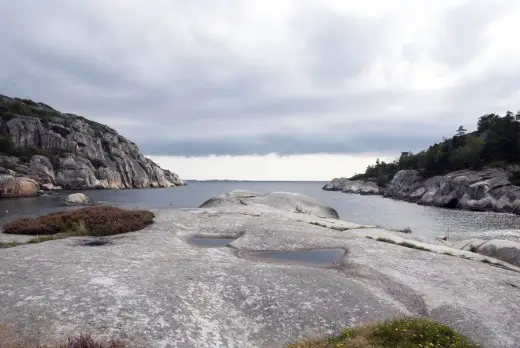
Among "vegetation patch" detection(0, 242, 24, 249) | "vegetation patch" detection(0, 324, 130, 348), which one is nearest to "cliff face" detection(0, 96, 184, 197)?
"vegetation patch" detection(0, 242, 24, 249)

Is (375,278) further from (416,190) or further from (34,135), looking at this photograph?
(34,135)

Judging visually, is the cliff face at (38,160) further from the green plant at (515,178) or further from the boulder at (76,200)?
the green plant at (515,178)

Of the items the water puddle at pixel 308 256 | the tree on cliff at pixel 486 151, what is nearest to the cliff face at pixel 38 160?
the water puddle at pixel 308 256

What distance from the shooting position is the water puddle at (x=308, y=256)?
21406 millimetres

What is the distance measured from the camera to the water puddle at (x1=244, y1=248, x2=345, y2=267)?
70.2 ft

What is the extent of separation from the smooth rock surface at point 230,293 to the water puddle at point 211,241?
1350 millimetres

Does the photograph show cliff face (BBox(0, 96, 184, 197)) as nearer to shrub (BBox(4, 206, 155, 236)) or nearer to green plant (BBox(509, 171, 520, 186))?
shrub (BBox(4, 206, 155, 236))

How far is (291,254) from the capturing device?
23.3 m

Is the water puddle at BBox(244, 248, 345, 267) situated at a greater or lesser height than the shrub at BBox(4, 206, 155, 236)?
lesser

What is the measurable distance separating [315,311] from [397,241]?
16559mm

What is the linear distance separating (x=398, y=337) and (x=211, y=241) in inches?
638

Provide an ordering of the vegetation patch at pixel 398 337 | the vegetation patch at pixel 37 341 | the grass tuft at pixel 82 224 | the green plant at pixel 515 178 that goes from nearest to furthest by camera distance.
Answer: the vegetation patch at pixel 37 341 < the vegetation patch at pixel 398 337 < the grass tuft at pixel 82 224 < the green plant at pixel 515 178

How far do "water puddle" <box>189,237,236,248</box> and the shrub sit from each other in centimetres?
491

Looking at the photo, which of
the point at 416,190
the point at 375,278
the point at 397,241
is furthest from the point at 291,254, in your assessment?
the point at 416,190
